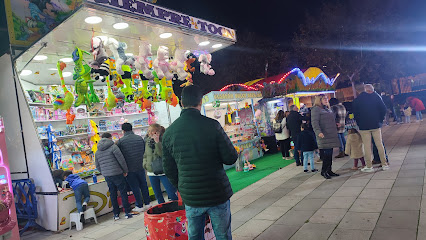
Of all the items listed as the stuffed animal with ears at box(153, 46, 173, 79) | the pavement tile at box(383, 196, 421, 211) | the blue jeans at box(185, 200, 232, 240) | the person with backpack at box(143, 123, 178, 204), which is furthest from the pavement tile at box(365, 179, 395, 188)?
the stuffed animal with ears at box(153, 46, 173, 79)

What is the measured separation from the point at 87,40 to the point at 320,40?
18167 mm

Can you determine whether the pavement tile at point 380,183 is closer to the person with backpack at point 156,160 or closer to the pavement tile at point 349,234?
the pavement tile at point 349,234

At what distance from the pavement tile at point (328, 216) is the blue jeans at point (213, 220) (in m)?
1.98

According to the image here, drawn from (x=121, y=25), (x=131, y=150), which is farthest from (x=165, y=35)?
(x=131, y=150)

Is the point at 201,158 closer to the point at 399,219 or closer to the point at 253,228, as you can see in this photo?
the point at 253,228

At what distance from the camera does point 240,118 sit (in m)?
12.1

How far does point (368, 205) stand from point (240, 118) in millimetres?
8210

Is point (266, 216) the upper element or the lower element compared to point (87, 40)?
lower

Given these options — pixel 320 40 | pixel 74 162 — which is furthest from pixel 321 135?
pixel 320 40

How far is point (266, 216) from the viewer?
4305 millimetres

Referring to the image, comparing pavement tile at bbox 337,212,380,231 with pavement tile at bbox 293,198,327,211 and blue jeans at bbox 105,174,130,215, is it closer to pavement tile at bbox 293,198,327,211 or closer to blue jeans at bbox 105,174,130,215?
pavement tile at bbox 293,198,327,211

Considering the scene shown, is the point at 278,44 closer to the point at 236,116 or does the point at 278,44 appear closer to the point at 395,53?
the point at 395,53

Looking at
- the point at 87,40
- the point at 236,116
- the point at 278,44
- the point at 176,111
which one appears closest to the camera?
the point at 87,40

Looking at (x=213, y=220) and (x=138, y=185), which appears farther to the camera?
(x=138, y=185)
